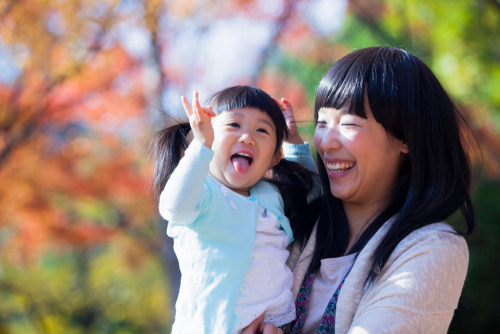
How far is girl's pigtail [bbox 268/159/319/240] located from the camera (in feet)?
6.83

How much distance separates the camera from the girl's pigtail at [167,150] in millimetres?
1851

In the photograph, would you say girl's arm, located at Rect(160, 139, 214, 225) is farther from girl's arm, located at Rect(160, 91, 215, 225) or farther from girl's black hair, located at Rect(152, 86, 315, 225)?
girl's black hair, located at Rect(152, 86, 315, 225)

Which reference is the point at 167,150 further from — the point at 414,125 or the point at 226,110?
the point at 414,125

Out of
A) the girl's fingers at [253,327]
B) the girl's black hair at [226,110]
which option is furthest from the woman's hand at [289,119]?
the girl's fingers at [253,327]

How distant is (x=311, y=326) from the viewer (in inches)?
64.4

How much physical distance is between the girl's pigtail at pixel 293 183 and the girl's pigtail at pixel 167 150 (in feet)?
1.44

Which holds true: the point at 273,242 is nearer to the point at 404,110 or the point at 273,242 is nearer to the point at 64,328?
the point at 404,110

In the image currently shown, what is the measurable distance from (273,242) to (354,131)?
0.50m

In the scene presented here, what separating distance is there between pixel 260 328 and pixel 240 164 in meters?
0.58

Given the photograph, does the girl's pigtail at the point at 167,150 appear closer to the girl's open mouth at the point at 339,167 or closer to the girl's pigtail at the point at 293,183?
the girl's pigtail at the point at 293,183

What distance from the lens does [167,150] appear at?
186 centimetres

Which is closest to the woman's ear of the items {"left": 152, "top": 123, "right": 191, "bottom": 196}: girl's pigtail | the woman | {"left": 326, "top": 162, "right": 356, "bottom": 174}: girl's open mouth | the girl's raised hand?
the woman

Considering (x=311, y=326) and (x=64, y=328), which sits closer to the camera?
(x=311, y=326)

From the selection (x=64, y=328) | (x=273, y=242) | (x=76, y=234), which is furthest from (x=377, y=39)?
(x=64, y=328)
